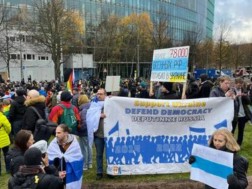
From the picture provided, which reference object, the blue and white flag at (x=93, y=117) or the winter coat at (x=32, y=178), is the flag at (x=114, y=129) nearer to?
the blue and white flag at (x=93, y=117)

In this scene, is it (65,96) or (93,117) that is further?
(93,117)

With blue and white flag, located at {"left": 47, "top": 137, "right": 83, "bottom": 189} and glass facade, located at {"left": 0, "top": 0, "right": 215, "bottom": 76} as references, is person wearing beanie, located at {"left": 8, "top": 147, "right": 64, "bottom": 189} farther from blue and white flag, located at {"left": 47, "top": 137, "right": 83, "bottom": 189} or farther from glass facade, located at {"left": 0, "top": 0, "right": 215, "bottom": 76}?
glass facade, located at {"left": 0, "top": 0, "right": 215, "bottom": 76}

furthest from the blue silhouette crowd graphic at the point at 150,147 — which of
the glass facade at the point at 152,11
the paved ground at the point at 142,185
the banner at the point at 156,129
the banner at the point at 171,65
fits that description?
the glass facade at the point at 152,11

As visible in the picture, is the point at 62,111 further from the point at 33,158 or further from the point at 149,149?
the point at 33,158

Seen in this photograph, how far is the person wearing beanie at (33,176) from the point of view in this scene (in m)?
3.81

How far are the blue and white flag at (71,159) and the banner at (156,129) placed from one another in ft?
4.86

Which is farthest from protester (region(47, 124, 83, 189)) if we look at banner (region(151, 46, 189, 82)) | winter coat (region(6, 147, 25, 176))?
banner (region(151, 46, 189, 82))

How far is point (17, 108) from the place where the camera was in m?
9.23

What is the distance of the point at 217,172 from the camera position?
4688 millimetres

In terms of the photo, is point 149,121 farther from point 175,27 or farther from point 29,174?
point 175,27

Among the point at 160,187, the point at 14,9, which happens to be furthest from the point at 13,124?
the point at 14,9

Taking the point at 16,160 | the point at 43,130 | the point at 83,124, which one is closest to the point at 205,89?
the point at 83,124

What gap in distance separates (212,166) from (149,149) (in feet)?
8.86

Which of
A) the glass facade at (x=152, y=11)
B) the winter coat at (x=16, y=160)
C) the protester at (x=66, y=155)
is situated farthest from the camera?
the glass facade at (x=152, y=11)
